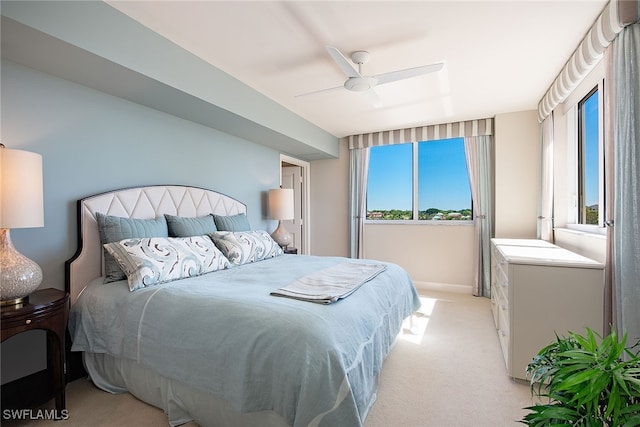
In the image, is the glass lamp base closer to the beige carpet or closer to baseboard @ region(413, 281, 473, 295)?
the beige carpet

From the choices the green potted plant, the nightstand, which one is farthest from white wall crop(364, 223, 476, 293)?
the nightstand

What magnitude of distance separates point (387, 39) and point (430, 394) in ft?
8.43

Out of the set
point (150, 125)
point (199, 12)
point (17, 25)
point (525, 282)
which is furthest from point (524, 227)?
point (17, 25)

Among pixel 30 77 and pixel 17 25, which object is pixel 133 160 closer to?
pixel 30 77

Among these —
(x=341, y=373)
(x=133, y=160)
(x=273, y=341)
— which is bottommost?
(x=341, y=373)

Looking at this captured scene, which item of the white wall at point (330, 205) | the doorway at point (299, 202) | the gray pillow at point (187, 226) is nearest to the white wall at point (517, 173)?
the white wall at point (330, 205)

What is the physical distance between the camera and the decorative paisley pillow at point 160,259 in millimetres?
1981

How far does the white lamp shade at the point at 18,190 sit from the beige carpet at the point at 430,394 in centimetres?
116

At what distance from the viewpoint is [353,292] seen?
1.85m

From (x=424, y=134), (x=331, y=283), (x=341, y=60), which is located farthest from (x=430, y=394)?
(x=424, y=134)

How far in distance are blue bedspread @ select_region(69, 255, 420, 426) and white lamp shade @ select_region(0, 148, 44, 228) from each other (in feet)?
2.11

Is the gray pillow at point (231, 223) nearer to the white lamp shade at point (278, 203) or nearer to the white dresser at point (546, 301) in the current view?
the white lamp shade at point (278, 203)

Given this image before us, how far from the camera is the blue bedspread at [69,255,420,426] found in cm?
127

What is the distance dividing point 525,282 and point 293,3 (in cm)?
247
